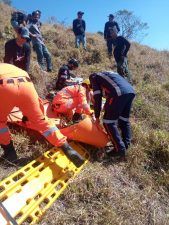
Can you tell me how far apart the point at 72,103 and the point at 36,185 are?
276 centimetres

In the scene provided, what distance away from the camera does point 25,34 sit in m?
7.55

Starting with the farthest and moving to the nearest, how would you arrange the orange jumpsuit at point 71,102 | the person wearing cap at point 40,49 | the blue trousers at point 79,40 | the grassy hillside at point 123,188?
1. the blue trousers at point 79,40
2. the person wearing cap at point 40,49
3. the orange jumpsuit at point 71,102
4. the grassy hillside at point 123,188

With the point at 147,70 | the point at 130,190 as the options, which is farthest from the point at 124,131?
the point at 147,70

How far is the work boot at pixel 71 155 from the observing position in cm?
521

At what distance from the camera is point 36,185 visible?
15.5 feet

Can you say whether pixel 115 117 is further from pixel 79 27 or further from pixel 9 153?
→ pixel 79 27

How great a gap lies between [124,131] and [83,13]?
8.11 meters

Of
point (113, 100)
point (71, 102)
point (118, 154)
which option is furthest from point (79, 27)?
point (118, 154)

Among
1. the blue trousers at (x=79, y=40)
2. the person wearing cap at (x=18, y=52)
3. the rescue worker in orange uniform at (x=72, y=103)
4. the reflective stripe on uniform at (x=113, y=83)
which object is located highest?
the blue trousers at (x=79, y=40)

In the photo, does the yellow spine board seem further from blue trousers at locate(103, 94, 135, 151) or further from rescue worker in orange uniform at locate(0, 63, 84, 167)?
blue trousers at locate(103, 94, 135, 151)

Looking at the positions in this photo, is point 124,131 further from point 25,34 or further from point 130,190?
point 25,34

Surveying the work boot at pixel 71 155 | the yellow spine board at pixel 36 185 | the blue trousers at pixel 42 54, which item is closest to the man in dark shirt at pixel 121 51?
the blue trousers at pixel 42 54

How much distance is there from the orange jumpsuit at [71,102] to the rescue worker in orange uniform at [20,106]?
6.68ft

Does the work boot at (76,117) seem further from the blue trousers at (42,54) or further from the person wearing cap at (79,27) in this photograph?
the person wearing cap at (79,27)
